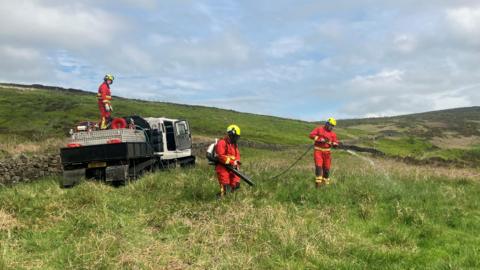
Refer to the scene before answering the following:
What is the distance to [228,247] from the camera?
8914 mm

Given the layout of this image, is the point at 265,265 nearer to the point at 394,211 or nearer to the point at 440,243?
the point at 440,243

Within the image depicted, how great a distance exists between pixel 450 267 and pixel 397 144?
6623 cm

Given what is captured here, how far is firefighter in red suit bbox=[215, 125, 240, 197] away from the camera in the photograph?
12828 mm

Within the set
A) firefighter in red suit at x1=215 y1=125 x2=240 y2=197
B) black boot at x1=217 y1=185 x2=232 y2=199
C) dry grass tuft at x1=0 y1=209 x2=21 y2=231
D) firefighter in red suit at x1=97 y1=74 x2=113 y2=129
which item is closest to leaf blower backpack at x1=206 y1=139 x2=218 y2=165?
firefighter in red suit at x1=215 y1=125 x2=240 y2=197

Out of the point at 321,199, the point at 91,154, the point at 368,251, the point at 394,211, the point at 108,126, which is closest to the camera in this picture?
the point at 368,251

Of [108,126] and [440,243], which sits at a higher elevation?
[108,126]

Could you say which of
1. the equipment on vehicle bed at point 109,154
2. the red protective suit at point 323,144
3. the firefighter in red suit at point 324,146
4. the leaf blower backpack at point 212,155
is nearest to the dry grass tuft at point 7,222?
the leaf blower backpack at point 212,155

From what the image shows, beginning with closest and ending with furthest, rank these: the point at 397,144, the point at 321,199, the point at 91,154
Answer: the point at 321,199 < the point at 91,154 < the point at 397,144

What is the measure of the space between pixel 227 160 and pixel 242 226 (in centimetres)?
320

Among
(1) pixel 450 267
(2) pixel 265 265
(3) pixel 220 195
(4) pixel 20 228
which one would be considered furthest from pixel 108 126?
(1) pixel 450 267

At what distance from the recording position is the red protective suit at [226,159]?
12820 mm

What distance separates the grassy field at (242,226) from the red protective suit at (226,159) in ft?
1.51

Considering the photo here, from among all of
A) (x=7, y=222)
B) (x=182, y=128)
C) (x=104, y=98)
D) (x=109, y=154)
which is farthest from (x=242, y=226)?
(x=182, y=128)

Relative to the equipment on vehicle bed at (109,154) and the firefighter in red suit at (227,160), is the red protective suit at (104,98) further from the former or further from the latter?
the firefighter in red suit at (227,160)
